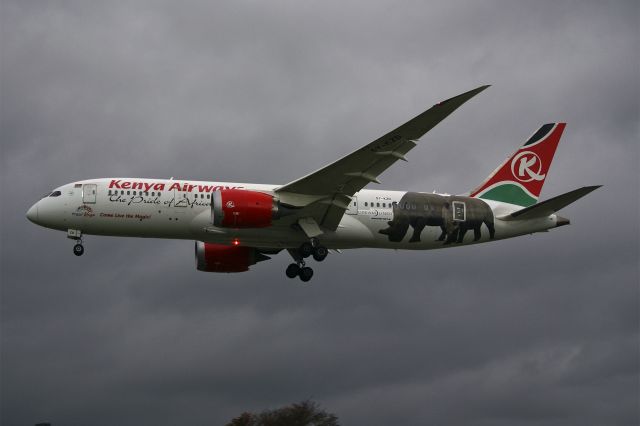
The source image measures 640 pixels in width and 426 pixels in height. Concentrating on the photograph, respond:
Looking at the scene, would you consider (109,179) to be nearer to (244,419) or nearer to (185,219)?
(185,219)

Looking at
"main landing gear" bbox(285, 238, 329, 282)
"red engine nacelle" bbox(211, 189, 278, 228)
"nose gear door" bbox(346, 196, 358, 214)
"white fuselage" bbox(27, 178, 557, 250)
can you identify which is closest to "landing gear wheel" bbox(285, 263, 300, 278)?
"main landing gear" bbox(285, 238, 329, 282)

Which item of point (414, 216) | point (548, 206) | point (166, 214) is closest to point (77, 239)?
point (166, 214)

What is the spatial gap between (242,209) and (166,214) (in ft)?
12.2

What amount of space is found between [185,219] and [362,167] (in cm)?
861

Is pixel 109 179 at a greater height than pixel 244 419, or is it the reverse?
pixel 109 179

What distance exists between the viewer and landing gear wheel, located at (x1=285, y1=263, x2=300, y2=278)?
191ft

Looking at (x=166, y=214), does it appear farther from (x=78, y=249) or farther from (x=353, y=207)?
(x=353, y=207)

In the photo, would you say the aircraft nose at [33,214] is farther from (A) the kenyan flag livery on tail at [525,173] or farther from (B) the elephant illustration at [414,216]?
(A) the kenyan flag livery on tail at [525,173]

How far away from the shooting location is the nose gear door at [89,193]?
53.9 m

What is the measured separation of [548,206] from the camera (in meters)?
56.5

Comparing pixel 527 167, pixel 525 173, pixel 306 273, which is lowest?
pixel 306 273

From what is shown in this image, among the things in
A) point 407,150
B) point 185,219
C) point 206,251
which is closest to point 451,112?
point 407,150

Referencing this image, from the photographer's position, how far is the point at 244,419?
2361 inches

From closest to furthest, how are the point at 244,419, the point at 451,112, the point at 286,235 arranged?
the point at 451,112 → the point at 286,235 → the point at 244,419
